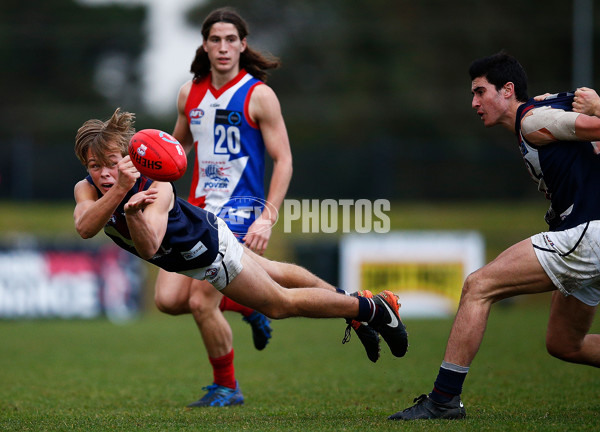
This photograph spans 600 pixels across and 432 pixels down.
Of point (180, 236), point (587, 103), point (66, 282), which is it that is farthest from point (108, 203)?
point (66, 282)

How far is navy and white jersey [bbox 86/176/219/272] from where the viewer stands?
5.31 metres

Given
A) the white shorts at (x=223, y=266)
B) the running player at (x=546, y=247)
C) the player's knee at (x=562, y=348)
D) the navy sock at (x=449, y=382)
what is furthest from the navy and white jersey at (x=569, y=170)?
the white shorts at (x=223, y=266)

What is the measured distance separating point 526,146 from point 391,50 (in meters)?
24.9

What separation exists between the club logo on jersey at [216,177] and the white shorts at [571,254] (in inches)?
99.7

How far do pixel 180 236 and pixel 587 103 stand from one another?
262 centimetres

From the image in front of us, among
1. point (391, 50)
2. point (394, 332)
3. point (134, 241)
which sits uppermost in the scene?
point (391, 50)

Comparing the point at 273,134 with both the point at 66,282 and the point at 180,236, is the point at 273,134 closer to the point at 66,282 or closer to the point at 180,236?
the point at 180,236

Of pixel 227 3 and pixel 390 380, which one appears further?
pixel 227 3

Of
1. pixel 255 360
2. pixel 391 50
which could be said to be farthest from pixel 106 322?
pixel 391 50

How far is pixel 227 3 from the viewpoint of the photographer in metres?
32.7

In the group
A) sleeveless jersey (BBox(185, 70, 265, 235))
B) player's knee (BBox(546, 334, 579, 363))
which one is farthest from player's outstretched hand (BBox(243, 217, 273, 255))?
player's knee (BBox(546, 334, 579, 363))

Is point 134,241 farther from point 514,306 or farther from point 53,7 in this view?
point 53,7

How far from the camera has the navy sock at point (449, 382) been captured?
5.36 m

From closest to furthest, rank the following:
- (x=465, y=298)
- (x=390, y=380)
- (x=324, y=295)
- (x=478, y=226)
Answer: (x=465, y=298)
(x=324, y=295)
(x=390, y=380)
(x=478, y=226)
